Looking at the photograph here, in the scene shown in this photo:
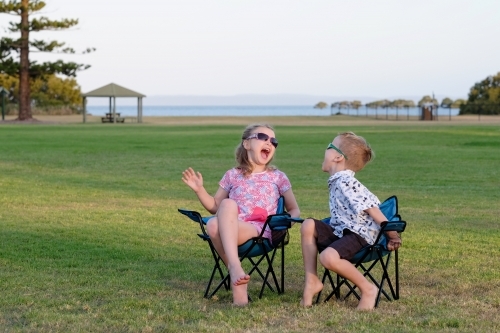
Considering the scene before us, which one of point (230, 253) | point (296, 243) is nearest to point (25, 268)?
point (230, 253)

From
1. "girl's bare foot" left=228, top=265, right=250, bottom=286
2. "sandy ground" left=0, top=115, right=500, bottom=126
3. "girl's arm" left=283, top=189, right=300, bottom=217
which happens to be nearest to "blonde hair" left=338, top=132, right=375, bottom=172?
"girl's arm" left=283, top=189, right=300, bottom=217

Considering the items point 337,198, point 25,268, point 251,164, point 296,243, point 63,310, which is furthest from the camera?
point 296,243

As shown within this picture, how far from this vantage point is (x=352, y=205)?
5773 millimetres

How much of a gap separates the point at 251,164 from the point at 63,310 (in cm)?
168

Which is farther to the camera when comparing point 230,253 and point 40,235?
point 40,235

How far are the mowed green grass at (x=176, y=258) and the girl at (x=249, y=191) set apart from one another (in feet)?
1.57

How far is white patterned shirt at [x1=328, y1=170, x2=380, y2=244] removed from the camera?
576 centimetres

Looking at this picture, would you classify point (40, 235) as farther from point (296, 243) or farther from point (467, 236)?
point (467, 236)

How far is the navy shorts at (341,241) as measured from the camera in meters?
5.63

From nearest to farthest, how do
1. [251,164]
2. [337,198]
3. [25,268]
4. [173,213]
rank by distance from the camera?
[337,198]
[251,164]
[25,268]
[173,213]

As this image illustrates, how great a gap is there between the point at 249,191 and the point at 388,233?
108 centimetres

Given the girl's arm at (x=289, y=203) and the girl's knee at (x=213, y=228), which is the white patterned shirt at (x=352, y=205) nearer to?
the girl's arm at (x=289, y=203)

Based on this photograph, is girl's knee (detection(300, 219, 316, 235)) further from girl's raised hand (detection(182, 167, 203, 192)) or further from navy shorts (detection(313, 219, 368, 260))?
girl's raised hand (detection(182, 167, 203, 192))

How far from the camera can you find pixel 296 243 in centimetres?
852
